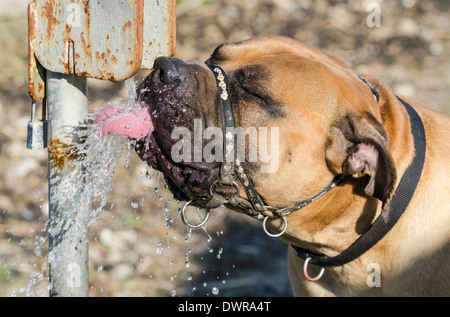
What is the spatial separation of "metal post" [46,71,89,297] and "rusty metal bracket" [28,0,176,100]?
132 millimetres

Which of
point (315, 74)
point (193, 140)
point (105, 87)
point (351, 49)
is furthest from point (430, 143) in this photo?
point (351, 49)

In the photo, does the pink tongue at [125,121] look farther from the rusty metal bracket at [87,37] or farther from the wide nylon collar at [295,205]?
the wide nylon collar at [295,205]

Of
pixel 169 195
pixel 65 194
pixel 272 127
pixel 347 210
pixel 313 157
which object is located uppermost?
pixel 272 127

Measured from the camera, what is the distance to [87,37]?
7.14ft

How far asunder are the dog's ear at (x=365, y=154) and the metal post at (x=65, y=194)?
3.76 feet

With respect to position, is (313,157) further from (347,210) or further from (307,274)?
(307,274)

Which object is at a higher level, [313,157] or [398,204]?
[313,157]

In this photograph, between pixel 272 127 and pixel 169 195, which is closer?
pixel 272 127

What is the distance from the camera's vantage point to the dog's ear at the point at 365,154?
2434mm

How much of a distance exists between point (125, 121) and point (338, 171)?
3.27 ft

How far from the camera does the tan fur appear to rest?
256 centimetres

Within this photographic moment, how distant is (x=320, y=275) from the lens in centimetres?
310

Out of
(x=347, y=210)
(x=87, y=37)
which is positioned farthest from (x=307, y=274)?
(x=87, y=37)

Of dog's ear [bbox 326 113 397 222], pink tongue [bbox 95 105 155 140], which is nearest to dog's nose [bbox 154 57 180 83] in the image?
pink tongue [bbox 95 105 155 140]
